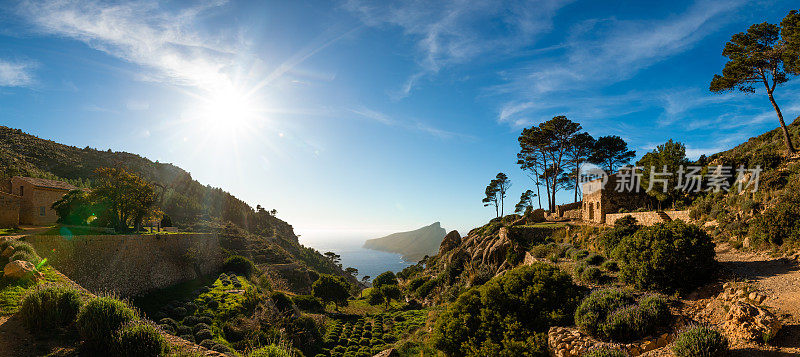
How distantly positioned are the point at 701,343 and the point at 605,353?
200cm

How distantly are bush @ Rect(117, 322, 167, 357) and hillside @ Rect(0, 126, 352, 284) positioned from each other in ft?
131

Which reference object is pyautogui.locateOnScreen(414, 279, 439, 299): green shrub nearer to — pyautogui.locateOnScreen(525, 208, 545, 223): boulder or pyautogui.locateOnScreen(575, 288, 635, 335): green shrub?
pyautogui.locateOnScreen(525, 208, 545, 223): boulder

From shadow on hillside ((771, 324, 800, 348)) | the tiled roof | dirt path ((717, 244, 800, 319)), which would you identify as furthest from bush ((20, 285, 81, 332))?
the tiled roof

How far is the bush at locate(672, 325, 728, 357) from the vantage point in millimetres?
6660

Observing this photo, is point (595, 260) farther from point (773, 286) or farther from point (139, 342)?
point (139, 342)

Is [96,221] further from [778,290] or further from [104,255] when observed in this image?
A: [778,290]

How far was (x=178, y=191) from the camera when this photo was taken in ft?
237

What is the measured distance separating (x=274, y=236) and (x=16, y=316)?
224ft

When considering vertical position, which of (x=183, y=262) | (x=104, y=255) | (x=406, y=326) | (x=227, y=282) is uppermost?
(x=104, y=255)

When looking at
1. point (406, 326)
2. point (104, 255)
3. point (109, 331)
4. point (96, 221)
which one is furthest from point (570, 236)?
point (96, 221)

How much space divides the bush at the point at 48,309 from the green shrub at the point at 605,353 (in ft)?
47.6

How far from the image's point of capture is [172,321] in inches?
695

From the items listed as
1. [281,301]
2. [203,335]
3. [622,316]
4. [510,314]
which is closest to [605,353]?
[622,316]

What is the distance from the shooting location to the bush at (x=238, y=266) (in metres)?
35.5
